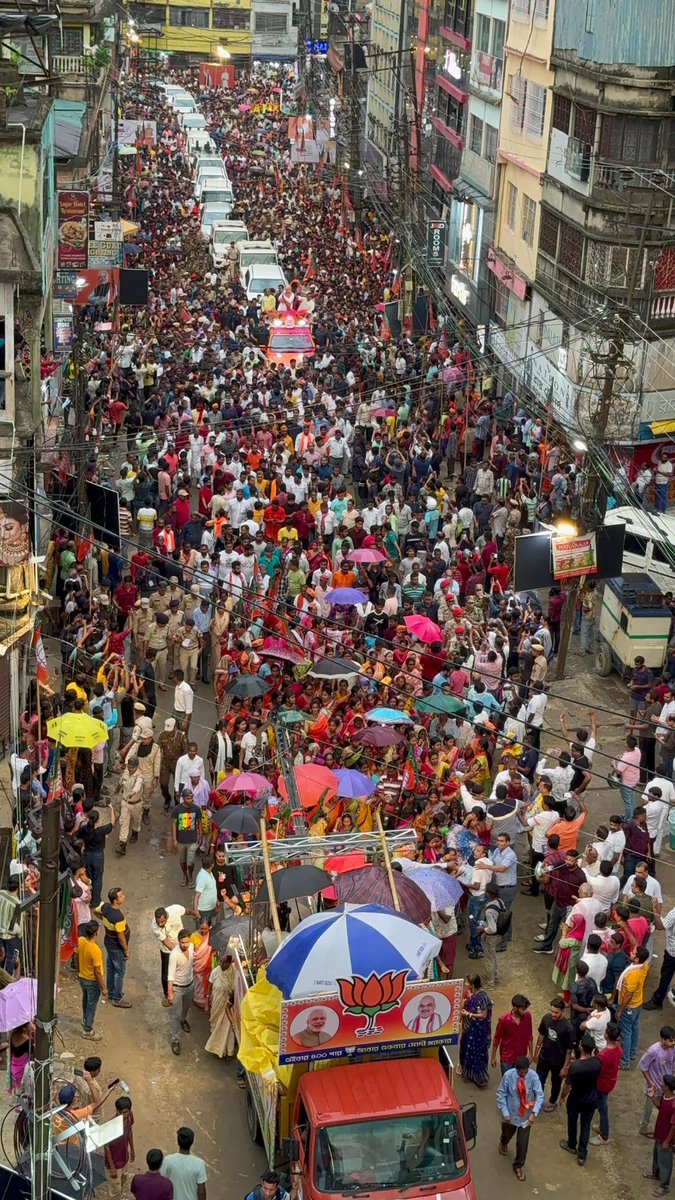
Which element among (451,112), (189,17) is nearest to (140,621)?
(451,112)

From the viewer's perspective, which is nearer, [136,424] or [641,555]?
[641,555]

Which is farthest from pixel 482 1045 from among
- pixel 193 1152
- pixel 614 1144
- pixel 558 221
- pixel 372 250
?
pixel 372 250

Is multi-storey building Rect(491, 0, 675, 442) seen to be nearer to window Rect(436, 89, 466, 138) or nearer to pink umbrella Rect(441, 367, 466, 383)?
pink umbrella Rect(441, 367, 466, 383)

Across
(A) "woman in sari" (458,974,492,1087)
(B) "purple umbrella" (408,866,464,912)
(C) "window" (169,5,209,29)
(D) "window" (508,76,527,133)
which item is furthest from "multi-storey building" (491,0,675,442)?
(C) "window" (169,5,209,29)

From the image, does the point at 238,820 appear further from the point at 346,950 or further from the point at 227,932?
the point at 346,950

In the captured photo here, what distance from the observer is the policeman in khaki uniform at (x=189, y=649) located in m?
21.4

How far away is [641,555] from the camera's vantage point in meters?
25.2

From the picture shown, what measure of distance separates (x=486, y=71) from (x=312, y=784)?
31.6m

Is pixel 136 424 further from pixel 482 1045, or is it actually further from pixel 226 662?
pixel 482 1045

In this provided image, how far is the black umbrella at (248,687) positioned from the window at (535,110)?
22242 millimetres

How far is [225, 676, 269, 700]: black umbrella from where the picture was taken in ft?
63.8

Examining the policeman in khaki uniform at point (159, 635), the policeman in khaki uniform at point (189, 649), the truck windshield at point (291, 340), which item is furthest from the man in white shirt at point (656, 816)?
the truck windshield at point (291, 340)

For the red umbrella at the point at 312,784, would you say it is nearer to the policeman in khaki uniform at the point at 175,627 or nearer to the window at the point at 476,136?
the policeman in khaki uniform at the point at 175,627

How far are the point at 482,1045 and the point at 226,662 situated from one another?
25.0 ft
